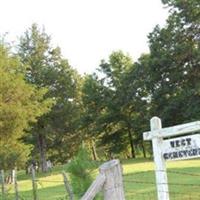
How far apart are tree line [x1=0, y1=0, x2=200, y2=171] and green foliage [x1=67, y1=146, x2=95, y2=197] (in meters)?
27.4

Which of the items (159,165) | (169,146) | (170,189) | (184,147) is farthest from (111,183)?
(170,189)

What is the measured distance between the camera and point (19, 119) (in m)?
39.2

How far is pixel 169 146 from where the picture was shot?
6.92 metres

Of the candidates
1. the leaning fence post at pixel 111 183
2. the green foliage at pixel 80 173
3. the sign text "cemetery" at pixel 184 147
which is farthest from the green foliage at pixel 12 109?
the leaning fence post at pixel 111 183

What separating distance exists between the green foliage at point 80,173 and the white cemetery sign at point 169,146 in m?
1.23

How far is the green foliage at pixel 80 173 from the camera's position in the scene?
8.19m

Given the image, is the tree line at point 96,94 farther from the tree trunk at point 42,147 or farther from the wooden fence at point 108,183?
the wooden fence at point 108,183

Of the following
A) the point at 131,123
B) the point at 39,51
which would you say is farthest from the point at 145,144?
the point at 39,51

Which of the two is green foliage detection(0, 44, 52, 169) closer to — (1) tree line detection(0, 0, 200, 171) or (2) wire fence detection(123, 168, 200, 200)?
(1) tree line detection(0, 0, 200, 171)

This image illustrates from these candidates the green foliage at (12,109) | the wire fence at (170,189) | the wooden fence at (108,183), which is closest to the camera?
the wooden fence at (108,183)

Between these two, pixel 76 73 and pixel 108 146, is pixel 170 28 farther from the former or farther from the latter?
pixel 108 146

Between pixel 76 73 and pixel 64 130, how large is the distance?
246 inches

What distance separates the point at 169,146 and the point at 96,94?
50013mm

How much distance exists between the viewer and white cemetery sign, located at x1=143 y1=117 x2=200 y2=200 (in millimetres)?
6555
